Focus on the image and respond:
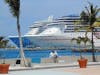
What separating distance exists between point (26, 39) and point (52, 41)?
26.1ft

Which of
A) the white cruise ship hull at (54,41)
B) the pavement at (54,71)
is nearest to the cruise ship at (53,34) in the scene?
the white cruise ship hull at (54,41)

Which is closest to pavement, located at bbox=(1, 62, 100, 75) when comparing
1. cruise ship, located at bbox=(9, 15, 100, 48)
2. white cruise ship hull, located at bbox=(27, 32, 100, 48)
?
cruise ship, located at bbox=(9, 15, 100, 48)

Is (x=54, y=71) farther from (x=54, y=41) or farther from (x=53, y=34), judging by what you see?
(x=54, y=41)

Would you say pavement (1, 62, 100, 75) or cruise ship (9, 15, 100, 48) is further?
cruise ship (9, 15, 100, 48)

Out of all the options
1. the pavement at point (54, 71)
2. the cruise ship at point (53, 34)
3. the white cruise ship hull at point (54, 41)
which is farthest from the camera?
the white cruise ship hull at point (54, 41)

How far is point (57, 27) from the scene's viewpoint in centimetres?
10812

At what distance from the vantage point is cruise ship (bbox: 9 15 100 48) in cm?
10321

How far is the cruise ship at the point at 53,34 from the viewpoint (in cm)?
10321

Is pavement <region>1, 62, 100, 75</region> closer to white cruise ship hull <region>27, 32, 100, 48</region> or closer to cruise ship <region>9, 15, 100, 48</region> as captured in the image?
cruise ship <region>9, 15, 100, 48</region>

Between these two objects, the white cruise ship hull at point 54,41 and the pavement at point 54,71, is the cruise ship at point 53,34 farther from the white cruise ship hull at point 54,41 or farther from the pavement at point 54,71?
the pavement at point 54,71

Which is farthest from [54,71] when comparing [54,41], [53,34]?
[54,41]

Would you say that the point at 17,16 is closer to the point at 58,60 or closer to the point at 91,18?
the point at 58,60

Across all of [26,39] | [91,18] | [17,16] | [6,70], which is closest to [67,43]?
[26,39]

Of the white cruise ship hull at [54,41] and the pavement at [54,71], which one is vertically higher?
the pavement at [54,71]
